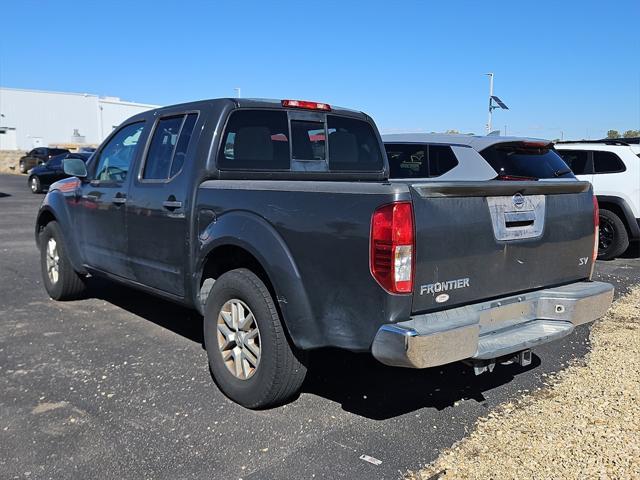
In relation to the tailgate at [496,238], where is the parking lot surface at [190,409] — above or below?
below

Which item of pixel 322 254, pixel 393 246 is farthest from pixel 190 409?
pixel 393 246

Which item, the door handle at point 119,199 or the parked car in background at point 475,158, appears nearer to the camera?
the door handle at point 119,199

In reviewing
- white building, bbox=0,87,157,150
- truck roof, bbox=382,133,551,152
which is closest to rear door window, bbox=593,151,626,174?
truck roof, bbox=382,133,551,152

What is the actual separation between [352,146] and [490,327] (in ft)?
7.64

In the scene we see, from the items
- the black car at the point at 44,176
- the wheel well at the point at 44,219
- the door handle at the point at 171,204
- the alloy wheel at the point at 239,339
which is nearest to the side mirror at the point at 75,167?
the wheel well at the point at 44,219

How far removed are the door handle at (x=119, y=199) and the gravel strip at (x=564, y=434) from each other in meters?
3.20

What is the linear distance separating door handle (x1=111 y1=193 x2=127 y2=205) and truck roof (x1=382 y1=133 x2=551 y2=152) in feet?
14.9

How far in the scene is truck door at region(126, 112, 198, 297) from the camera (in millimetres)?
4281

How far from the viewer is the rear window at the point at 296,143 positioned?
4.33 metres

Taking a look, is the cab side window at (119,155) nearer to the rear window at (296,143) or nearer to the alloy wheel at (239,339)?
the rear window at (296,143)

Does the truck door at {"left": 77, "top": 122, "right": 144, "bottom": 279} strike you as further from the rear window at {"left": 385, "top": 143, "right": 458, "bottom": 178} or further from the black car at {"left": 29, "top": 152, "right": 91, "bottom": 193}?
the black car at {"left": 29, "top": 152, "right": 91, "bottom": 193}

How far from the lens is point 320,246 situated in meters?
3.24

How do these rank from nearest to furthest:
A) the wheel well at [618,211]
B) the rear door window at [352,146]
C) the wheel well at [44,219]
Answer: the rear door window at [352,146] < the wheel well at [44,219] < the wheel well at [618,211]

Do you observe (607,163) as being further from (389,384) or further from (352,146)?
(389,384)
